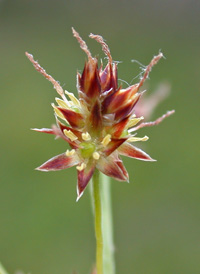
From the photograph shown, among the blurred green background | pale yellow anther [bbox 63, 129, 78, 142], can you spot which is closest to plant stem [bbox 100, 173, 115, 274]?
pale yellow anther [bbox 63, 129, 78, 142]

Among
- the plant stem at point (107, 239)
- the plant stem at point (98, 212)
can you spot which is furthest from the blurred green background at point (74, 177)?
the plant stem at point (98, 212)

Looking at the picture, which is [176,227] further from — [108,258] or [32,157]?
[108,258]

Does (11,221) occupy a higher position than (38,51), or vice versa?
(38,51)

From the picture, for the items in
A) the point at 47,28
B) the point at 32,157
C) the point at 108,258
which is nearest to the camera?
the point at 108,258

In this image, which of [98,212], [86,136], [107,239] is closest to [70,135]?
[86,136]

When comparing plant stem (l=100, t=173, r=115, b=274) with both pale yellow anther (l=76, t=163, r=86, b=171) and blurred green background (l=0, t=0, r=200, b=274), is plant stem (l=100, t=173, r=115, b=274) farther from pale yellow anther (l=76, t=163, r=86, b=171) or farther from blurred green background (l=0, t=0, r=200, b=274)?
blurred green background (l=0, t=0, r=200, b=274)

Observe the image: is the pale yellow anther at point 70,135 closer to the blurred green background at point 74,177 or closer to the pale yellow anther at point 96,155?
the pale yellow anther at point 96,155

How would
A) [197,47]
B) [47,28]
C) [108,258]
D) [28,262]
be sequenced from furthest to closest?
[47,28] < [197,47] < [28,262] < [108,258]

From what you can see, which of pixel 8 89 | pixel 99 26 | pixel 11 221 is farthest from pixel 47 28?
→ pixel 11 221

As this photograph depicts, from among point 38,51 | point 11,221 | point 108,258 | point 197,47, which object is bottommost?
point 108,258
